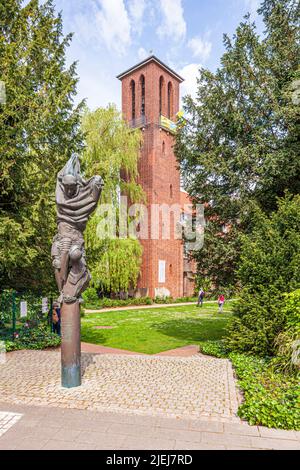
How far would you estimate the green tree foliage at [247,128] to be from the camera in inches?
440

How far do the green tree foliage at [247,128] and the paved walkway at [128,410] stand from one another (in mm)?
5480

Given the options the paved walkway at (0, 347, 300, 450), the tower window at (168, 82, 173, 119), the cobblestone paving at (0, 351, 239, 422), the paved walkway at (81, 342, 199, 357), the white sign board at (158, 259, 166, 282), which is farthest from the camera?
the tower window at (168, 82, 173, 119)

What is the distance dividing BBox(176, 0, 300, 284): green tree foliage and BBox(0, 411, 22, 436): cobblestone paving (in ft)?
26.7

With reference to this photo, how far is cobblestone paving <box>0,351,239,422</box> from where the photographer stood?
564 centimetres

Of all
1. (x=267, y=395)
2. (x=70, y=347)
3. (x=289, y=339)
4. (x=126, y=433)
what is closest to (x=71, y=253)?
(x=70, y=347)

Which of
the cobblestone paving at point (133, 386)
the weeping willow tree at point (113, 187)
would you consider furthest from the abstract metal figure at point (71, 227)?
the weeping willow tree at point (113, 187)

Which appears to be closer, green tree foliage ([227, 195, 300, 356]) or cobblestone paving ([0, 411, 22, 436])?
cobblestone paving ([0, 411, 22, 436])

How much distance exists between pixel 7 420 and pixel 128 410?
5.95 ft

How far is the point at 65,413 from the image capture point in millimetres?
5332

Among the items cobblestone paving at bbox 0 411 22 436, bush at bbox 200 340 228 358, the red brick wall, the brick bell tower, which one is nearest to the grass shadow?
bush at bbox 200 340 228 358

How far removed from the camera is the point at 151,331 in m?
15.5

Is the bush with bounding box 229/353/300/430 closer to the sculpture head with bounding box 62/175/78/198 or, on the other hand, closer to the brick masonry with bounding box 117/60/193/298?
the sculpture head with bounding box 62/175/78/198

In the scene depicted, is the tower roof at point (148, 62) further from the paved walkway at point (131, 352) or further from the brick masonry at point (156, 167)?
the paved walkway at point (131, 352)

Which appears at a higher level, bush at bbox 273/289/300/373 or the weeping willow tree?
the weeping willow tree
